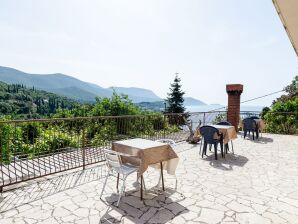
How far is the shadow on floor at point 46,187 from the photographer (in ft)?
11.9

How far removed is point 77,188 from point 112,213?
3.78ft

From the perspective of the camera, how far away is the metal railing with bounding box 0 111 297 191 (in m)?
4.70

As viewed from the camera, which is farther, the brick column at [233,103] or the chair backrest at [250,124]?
the brick column at [233,103]

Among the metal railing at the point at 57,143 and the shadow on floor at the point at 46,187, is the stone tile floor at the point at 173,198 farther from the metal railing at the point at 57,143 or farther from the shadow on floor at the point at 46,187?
the metal railing at the point at 57,143

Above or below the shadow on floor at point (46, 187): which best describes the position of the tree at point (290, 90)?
above

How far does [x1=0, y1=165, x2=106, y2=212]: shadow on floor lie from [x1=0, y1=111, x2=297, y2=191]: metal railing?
0.59 feet

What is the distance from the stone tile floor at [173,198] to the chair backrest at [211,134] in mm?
888

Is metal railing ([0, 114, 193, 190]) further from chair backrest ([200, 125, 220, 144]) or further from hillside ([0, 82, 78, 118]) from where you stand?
hillside ([0, 82, 78, 118])

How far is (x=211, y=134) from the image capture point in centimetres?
651

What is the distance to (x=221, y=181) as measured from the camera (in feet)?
15.5

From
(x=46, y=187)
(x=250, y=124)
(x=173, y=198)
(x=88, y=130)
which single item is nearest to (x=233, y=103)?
(x=250, y=124)

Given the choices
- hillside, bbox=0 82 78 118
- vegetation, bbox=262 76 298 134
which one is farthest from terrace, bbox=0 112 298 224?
hillside, bbox=0 82 78 118

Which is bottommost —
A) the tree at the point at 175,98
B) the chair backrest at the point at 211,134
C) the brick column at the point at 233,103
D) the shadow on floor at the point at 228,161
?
the shadow on floor at the point at 228,161

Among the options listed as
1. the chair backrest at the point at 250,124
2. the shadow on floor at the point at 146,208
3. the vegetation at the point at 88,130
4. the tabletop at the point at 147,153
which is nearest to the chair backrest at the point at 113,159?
the tabletop at the point at 147,153
